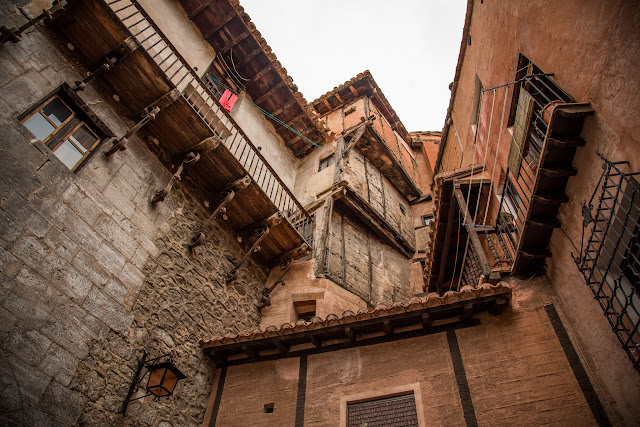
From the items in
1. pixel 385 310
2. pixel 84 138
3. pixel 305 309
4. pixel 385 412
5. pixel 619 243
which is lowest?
pixel 385 412

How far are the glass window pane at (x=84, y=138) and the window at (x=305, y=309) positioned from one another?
19.2 ft

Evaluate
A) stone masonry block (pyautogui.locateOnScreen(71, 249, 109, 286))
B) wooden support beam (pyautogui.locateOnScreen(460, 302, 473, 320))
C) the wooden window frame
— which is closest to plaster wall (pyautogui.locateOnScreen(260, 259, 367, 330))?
wooden support beam (pyautogui.locateOnScreen(460, 302, 473, 320))

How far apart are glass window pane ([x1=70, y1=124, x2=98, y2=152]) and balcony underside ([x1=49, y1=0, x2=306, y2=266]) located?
92 cm

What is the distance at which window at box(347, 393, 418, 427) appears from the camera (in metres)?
5.96

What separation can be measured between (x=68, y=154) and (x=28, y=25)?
6.37 ft

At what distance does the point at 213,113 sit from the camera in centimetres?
944

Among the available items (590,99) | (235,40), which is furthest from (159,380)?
(235,40)

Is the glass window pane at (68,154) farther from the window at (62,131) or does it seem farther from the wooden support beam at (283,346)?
the wooden support beam at (283,346)

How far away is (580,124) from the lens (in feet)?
16.8

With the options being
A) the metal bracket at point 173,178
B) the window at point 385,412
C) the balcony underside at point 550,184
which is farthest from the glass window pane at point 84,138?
the balcony underside at point 550,184

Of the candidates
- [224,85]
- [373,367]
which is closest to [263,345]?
[373,367]

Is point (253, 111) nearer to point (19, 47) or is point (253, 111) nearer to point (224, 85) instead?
point (224, 85)

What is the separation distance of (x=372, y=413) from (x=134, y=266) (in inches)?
178

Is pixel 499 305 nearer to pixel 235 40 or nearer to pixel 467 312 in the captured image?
pixel 467 312
